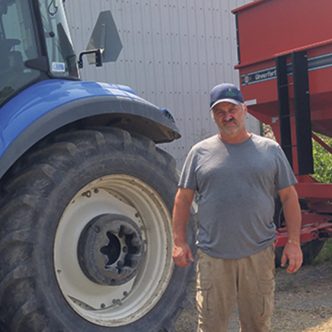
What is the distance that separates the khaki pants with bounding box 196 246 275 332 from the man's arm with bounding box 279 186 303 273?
0.09 metres

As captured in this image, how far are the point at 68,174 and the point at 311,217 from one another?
2851mm

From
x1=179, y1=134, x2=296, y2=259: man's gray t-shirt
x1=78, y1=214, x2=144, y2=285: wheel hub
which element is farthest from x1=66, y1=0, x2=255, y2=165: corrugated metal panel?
x1=179, y1=134, x2=296, y2=259: man's gray t-shirt

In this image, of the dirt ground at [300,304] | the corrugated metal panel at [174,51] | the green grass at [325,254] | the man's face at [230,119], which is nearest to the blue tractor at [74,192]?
the dirt ground at [300,304]

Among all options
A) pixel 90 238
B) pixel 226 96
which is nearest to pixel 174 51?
pixel 90 238

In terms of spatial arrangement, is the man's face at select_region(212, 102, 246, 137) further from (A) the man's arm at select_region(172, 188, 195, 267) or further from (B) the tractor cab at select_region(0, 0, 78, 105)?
(B) the tractor cab at select_region(0, 0, 78, 105)

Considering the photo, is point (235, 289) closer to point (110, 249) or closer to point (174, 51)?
point (110, 249)

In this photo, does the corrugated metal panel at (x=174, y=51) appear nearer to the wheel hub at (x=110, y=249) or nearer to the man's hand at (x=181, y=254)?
the wheel hub at (x=110, y=249)

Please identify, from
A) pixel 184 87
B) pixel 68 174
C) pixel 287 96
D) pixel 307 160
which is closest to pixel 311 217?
pixel 307 160

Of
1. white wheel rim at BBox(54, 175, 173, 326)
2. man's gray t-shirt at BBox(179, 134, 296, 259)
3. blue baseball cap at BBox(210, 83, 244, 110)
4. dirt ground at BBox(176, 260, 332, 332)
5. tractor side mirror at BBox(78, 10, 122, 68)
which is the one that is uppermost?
tractor side mirror at BBox(78, 10, 122, 68)

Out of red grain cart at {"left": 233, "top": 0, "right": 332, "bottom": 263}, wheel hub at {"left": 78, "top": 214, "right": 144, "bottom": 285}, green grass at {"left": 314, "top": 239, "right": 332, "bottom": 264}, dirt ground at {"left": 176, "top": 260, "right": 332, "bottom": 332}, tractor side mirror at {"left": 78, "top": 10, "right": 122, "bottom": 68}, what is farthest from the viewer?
green grass at {"left": 314, "top": 239, "right": 332, "bottom": 264}

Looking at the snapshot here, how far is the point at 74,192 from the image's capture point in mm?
3488

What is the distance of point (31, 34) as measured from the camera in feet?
12.2

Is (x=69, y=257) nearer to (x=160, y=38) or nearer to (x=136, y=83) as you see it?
(x=136, y=83)

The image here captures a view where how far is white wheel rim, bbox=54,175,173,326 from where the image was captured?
3582 mm
